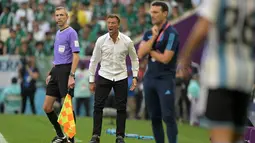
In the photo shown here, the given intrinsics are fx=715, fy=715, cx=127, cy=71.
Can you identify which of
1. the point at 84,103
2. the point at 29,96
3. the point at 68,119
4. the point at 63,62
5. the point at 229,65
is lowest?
the point at 84,103

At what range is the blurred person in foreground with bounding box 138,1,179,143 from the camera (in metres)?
10.1

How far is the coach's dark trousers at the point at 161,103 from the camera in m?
10.1

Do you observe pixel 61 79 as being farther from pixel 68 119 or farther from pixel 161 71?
pixel 161 71

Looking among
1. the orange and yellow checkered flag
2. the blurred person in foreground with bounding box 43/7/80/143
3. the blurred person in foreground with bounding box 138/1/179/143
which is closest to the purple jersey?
the blurred person in foreground with bounding box 43/7/80/143

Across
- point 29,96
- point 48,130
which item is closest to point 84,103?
point 29,96

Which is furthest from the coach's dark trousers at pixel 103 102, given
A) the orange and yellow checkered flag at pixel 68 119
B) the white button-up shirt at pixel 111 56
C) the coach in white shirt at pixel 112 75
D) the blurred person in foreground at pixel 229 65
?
the blurred person in foreground at pixel 229 65

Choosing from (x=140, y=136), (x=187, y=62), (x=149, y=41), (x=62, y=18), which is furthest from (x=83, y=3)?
(x=187, y=62)

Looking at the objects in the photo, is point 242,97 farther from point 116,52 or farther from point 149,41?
point 116,52

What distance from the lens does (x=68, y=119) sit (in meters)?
11.7

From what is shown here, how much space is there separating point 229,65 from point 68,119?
6682 millimetres

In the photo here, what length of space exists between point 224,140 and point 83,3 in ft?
67.1

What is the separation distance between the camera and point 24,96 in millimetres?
20953

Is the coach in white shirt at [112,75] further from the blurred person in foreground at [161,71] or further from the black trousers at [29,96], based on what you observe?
the black trousers at [29,96]

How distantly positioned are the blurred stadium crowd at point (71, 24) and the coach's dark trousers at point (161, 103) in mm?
10592
